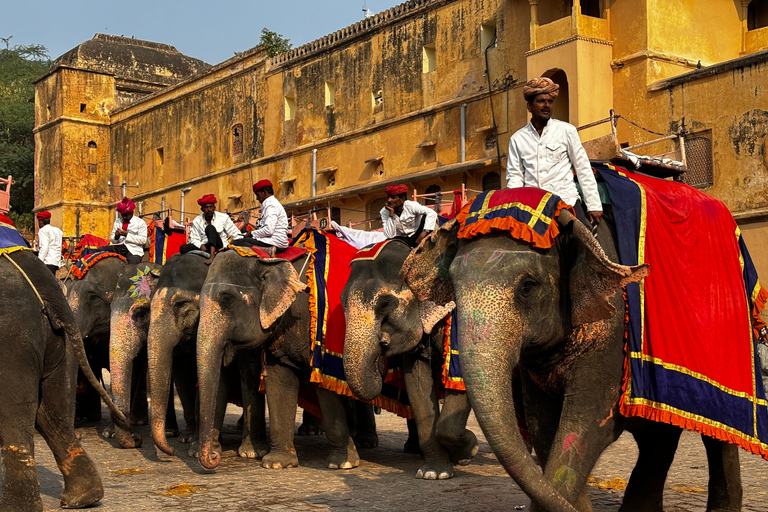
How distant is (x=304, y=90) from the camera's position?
103ft

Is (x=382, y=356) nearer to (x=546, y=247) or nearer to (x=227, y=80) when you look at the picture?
(x=546, y=247)

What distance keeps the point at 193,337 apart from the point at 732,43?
17.2m

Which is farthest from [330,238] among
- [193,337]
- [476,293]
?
[476,293]

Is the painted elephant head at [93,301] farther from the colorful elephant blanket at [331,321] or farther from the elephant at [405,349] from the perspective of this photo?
the elephant at [405,349]

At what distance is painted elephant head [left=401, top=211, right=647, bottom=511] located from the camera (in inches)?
172

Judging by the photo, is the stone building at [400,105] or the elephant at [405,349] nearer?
the elephant at [405,349]

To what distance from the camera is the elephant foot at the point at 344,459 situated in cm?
872

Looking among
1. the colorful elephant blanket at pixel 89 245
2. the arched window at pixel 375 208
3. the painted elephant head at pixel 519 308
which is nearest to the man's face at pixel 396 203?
the colorful elephant blanket at pixel 89 245

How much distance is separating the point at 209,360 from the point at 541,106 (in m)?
4.09

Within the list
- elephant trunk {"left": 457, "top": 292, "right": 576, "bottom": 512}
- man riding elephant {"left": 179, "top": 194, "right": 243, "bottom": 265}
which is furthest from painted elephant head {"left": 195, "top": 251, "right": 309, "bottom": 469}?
elephant trunk {"left": 457, "top": 292, "right": 576, "bottom": 512}

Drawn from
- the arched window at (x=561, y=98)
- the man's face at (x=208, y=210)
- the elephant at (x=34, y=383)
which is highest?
the arched window at (x=561, y=98)

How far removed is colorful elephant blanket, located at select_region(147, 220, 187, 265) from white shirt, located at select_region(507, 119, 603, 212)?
717 centimetres

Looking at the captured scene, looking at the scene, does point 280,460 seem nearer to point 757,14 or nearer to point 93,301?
point 93,301

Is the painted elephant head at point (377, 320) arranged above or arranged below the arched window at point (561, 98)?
below
